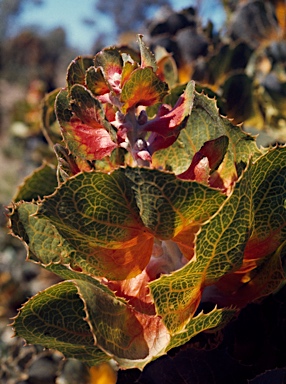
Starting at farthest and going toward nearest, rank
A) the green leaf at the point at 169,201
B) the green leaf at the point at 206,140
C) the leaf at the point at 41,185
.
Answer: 1. the leaf at the point at 41,185
2. the green leaf at the point at 206,140
3. the green leaf at the point at 169,201

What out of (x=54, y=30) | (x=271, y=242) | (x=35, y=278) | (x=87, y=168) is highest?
(x=87, y=168)

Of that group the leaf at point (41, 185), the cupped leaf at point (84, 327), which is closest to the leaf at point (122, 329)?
the cupped leaf at point (84, 327)

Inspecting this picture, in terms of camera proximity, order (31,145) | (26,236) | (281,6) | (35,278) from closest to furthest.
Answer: (26,236) → (281,6) → (35,278) → (31,145)

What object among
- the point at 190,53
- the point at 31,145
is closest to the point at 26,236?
the point at 190,53

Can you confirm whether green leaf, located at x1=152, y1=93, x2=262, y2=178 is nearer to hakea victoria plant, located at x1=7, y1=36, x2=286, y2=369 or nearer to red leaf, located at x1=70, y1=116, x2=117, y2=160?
hakea victoria plant, located at x1=7, y1=36, x2=286, y2=369

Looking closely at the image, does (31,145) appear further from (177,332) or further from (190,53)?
(177,332)

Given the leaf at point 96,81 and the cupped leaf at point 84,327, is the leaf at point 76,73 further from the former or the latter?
the cupped leaf at point 84,327

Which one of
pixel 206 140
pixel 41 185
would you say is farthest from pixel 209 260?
pixel 41 185
